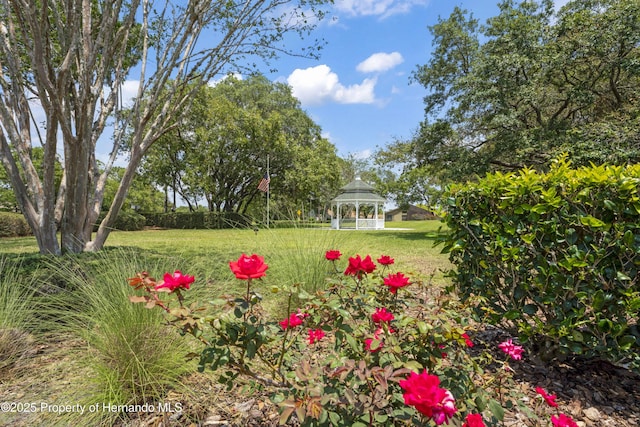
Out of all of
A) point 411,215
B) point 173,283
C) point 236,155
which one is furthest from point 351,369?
point 411,215

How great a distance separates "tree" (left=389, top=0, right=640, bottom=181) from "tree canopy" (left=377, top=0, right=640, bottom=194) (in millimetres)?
25

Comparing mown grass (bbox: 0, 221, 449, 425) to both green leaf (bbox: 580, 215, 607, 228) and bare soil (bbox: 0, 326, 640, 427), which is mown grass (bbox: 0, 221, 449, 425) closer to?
bare soil (bbox: 0, 326, 640, 427)

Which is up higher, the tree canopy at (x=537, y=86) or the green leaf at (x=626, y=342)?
the tree canopy at (x=537, y=86)

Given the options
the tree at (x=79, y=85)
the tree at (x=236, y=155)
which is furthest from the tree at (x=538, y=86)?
the tree at (x=236, y=155)

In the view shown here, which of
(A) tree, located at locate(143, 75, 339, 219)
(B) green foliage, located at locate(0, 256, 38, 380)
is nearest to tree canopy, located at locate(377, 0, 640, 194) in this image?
(B) green foliage, located at locate(0, 256, 38, 380)

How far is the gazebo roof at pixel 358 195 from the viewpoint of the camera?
18.4 metres

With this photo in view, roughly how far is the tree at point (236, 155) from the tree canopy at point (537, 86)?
400 inches

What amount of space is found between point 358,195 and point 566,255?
56.3 ft

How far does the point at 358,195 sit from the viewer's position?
18.9 meters

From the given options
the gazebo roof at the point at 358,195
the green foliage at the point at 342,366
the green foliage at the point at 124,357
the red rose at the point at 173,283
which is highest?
the gazebo roof at the point at 358,195

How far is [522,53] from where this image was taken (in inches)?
353

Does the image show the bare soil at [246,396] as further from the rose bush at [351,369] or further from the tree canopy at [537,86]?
the tree canopy at [537,86]

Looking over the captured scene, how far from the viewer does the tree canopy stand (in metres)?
7.59

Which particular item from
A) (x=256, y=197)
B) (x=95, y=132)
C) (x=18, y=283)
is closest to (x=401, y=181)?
(x=256, y=197)
